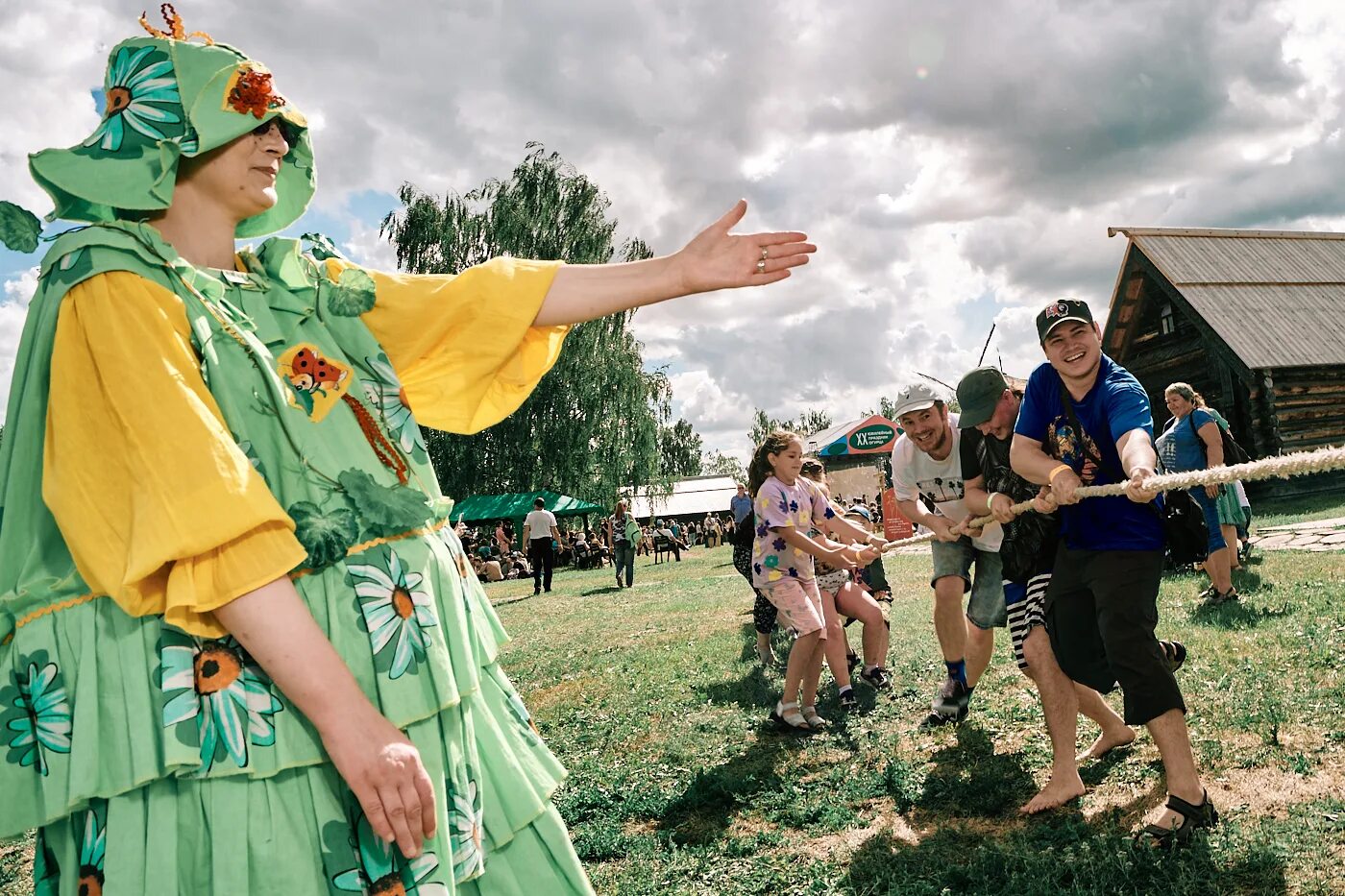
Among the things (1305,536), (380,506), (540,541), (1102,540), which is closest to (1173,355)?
(1305,536)

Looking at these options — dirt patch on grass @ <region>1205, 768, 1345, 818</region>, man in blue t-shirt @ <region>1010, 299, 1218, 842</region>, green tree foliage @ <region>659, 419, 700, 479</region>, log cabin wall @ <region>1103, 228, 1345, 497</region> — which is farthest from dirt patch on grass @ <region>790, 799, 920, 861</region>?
green tree foliage @ <region>659, 419, 700, 479</region>

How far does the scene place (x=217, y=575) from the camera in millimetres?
1278

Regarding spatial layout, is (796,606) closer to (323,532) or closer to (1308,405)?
(323,532)

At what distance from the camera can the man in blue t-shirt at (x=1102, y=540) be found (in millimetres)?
3533

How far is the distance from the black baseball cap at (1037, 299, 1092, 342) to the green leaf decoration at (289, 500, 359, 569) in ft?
11.1

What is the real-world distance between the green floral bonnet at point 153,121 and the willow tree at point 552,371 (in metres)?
25.4

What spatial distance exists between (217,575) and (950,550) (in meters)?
5.38

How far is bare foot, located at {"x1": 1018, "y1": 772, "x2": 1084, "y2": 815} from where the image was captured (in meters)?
4.03

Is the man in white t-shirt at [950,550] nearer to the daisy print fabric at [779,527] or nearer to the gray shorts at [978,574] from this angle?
the gray shorts at [978,574]

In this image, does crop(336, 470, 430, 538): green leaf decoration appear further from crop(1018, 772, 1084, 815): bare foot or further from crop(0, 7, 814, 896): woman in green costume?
crop(1018, 772, 1084, 815): bare foot

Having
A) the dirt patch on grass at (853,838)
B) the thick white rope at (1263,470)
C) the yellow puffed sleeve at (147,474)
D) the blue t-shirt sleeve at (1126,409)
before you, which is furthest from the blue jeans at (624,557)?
the yellow puffed sleeve at (147,474)

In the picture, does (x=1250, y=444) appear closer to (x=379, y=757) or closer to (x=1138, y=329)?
(x=1138, y=329)

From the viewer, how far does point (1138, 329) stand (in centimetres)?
2192

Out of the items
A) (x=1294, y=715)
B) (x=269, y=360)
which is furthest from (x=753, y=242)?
(x=1294, y=715)
